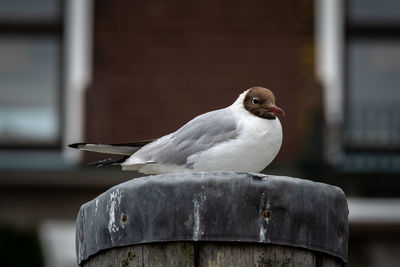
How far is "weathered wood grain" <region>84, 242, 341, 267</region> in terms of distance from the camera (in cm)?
226

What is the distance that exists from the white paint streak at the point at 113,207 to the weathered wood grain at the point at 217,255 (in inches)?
3.8

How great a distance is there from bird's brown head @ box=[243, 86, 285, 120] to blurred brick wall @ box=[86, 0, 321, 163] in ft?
18.6

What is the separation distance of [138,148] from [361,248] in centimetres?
541

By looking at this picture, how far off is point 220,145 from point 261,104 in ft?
0.80

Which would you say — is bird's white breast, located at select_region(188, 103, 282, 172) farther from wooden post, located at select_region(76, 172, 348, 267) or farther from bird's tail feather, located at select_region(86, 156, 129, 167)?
wooden post, located at select_region(76, 172, 348, 267)

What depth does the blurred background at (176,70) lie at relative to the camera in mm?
9086

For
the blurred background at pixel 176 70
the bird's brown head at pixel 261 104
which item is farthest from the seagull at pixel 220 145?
the blurred background at pixel 176 70

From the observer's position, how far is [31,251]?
817 cm

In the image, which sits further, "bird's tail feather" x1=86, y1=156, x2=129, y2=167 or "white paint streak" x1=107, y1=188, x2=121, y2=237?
"bird's tail feather" x1=86, y1=156, x2=129, y2=167

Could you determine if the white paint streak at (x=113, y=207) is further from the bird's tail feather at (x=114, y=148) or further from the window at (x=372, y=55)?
the window at (x=372, y=55)

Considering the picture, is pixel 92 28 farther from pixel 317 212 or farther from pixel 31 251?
pixel 317 212

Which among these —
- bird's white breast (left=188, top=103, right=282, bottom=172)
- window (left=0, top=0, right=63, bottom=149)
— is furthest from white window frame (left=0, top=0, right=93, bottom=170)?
bird's white breast (left=188, top=103, right=282, bottom=172)

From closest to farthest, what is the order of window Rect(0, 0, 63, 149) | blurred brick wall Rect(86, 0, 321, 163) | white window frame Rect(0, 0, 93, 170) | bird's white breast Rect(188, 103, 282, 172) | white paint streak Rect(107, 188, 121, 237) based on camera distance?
white paint streak Rect(107, 188, 121, 237) < bird's white breast Rect(188, 103, 282, 172) < white window frame Rect(0, 0, 93, 170) < blurred brick wall Rect(86, 0, 321, 163) < window Rect(0, 0, 63, 149)

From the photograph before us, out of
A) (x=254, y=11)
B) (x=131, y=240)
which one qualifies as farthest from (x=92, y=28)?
(x=131, y=240)
